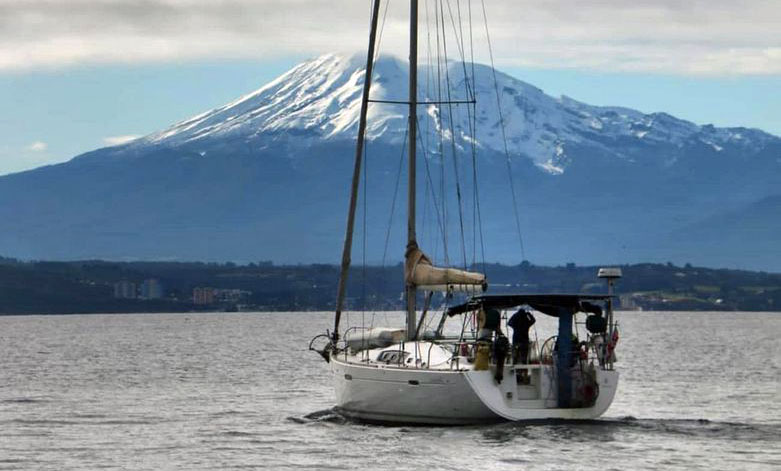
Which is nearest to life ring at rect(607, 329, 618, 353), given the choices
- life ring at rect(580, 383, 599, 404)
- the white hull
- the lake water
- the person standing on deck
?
the white hull

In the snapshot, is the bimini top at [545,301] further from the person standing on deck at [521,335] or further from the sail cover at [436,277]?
the sail cover at [436,277]

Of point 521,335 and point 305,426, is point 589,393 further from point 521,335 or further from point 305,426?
point 305,426

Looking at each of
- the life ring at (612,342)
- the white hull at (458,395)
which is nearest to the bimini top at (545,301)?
the life ring at (612,342)

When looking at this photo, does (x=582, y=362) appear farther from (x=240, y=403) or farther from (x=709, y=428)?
(x=240, y=403)

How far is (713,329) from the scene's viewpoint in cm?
19688

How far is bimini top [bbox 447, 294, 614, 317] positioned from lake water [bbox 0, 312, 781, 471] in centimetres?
339

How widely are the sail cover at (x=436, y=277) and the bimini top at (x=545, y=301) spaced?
6.00ft

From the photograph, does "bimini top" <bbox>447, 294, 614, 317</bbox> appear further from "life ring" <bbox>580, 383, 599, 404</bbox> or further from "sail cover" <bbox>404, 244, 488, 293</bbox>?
"life ring" <bbox>580, 383, 599, 404</bbox>

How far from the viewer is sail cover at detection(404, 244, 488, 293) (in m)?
52.9

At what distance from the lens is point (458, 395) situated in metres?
47.5

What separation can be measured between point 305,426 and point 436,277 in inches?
246

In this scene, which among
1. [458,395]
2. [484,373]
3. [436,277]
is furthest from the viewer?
[436,277]

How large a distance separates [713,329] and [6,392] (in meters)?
134

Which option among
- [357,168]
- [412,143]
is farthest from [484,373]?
[357,168]
